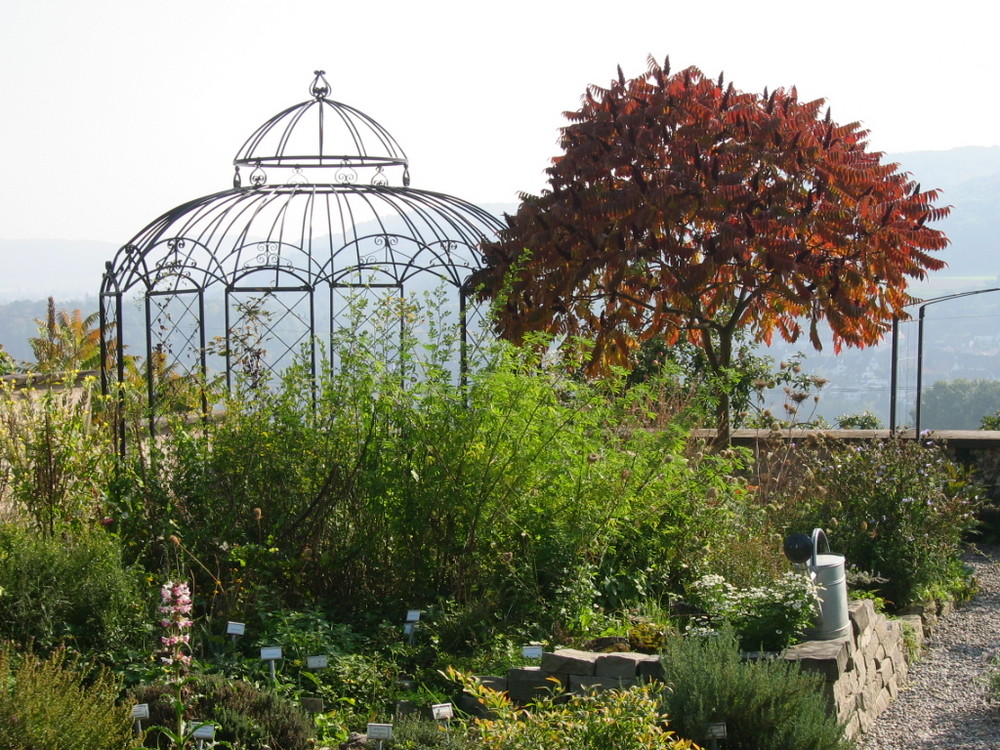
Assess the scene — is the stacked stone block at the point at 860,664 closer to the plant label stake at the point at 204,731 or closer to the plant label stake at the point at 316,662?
the plant label stake at the point at 316,662

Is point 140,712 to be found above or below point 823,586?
below

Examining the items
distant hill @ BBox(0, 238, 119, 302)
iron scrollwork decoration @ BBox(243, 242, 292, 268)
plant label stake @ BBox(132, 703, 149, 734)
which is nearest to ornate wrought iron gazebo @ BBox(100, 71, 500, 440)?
iron scrollwork decoration @ BBox(243, 242, 292, 268)

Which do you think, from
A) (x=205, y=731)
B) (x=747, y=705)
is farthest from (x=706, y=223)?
(x=205, y=731)

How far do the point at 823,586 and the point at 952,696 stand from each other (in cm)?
115

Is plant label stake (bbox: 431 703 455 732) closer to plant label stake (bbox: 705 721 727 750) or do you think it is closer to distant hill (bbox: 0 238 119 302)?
plant label stake (bbox: 705 721 727 750)

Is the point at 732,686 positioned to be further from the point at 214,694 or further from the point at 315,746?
the point at 214,694

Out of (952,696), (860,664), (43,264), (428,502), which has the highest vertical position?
(43,264)

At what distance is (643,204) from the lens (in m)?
6.28

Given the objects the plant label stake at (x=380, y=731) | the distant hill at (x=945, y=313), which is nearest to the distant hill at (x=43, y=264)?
the distant hill at (x=945, y=313)

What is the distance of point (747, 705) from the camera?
11.5 ft

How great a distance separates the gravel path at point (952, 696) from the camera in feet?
13.8

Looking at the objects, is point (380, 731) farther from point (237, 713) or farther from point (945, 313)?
point (945, 313)

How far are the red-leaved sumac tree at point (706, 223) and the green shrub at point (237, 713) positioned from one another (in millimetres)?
3148

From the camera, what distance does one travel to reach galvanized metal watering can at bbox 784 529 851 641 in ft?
13.5
